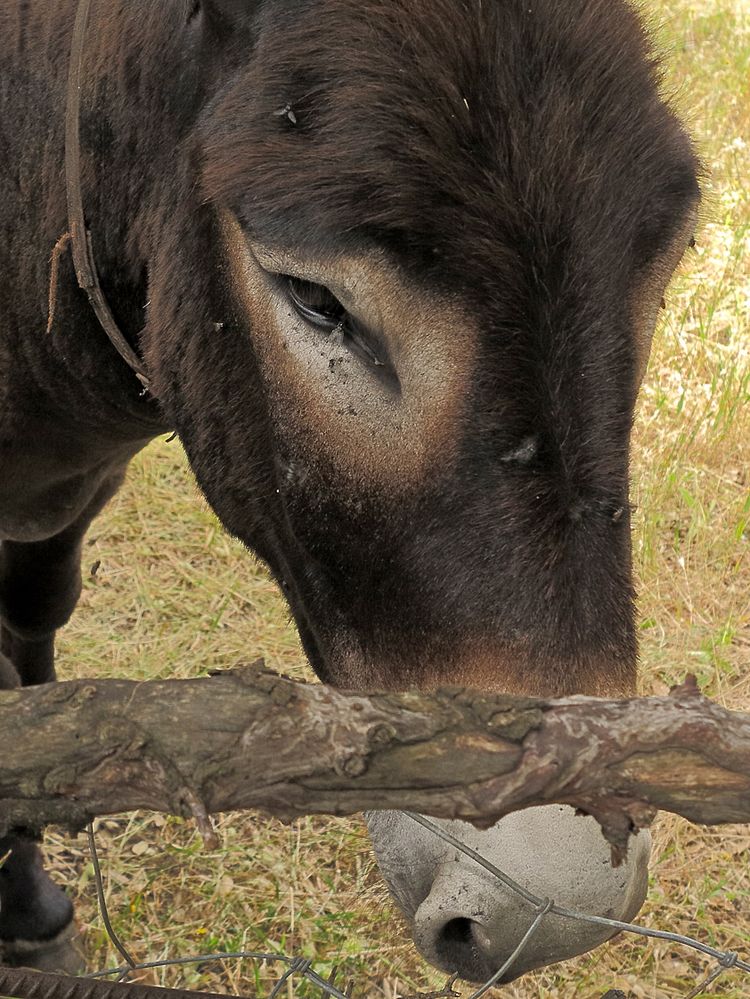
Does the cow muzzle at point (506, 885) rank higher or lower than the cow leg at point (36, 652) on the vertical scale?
higher

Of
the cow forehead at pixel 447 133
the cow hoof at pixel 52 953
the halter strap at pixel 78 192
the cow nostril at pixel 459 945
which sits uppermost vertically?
the cow forehead at pixel 447 133

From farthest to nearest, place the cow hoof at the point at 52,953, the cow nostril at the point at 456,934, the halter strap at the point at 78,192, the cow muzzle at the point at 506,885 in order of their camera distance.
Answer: the cow hoof at the point at 52,953, the halter strap at the point at 78,192, the cow nostril at the point at 456,934, the cow muzzle at the point at 506,885

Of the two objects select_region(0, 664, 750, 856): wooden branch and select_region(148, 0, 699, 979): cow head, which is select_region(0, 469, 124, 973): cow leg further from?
select_region(0, 664, 750, 856): wooden branch

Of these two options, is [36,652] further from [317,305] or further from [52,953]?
[317,305]

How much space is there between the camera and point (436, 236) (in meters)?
1.39

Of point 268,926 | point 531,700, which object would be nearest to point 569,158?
point 531,700

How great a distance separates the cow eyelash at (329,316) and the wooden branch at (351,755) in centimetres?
56

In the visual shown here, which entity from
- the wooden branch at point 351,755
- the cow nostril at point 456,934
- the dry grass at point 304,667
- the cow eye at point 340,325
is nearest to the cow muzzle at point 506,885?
the cow nostril at point 456,934

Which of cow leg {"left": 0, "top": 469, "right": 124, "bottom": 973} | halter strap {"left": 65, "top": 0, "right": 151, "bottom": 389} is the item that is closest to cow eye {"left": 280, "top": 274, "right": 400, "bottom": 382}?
halter strap {"left": 65, "top": 0, "right": 151, "bottom": 389}

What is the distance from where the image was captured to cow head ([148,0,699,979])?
4.58 feet

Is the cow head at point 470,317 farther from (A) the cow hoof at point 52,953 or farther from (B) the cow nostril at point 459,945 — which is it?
(A) the cow hoof at point 52,953

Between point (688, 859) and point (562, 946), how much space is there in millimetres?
1934

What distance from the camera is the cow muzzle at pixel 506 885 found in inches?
54.7

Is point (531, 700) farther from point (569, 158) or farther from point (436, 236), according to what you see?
point (569, 158)
